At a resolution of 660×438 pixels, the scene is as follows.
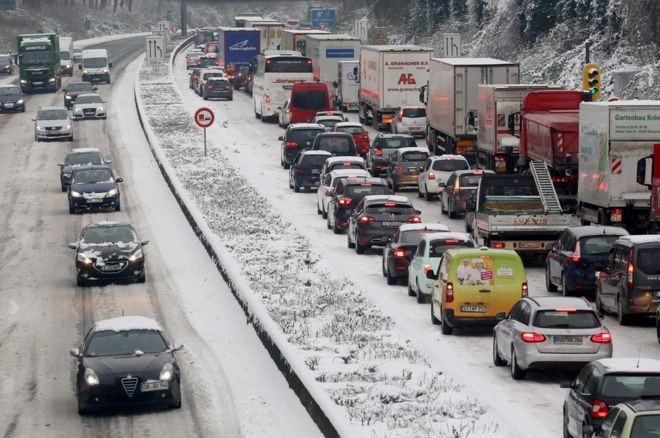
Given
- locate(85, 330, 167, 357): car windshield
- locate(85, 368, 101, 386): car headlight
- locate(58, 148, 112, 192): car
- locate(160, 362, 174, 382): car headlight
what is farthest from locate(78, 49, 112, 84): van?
locate(85, 368, 101, 386): car headlight

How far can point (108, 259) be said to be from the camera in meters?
34.1

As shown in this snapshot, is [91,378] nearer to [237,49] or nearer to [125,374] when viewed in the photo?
[125,374]

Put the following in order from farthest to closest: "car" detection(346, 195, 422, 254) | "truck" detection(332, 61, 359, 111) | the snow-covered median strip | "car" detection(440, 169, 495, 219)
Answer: "truck" detection(332, 61, 359, 111) < "car" detection(440, 169, 495, 219) < "car" detection(346, 195, 422, 254) < the snow-covered median strip

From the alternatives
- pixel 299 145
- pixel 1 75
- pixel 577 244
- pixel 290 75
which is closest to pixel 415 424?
pixel 577 244

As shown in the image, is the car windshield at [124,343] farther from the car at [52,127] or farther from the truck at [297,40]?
the truck at [297,40]

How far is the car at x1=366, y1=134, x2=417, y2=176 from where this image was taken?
53.8 meters

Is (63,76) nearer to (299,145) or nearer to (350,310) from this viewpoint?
(299,145)

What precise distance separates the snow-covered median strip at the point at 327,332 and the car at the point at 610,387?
1.79 m

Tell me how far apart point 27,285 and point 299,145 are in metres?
23.7

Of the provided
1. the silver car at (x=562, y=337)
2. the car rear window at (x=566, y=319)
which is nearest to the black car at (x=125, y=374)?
the silver car at (x=562, y=337)

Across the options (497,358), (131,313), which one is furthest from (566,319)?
(131,313)

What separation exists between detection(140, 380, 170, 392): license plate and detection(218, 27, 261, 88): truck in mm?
82507

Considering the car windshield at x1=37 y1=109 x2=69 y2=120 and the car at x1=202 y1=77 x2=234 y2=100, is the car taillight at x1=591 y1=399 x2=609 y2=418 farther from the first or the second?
the car at x1=202 y1=77 x2=234 y2=100

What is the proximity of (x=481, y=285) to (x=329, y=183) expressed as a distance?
18499mm
